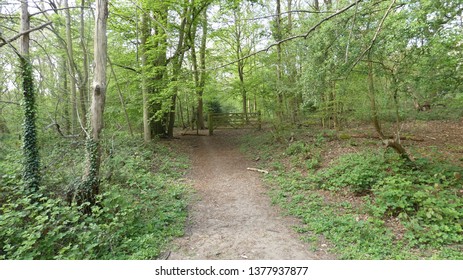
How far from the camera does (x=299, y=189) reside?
5.90 meters

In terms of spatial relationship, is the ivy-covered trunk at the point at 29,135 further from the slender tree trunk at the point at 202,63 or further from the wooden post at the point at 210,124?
the wooden post at the point at 210,124

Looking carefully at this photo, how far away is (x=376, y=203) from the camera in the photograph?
4.56 metres

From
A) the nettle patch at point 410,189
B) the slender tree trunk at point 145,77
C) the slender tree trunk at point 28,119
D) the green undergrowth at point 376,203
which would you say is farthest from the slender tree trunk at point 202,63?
the nettle patch at point 410,189

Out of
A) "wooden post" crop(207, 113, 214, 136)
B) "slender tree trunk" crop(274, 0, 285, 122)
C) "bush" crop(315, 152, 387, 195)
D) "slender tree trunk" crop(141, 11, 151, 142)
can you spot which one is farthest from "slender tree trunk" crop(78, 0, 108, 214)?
"wooden post" crop(207, 113, 214, 136)

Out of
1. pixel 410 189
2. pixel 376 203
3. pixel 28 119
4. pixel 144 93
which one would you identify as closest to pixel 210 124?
pixel 144 93

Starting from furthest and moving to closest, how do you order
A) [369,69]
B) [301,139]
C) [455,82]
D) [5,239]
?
[301,139] < [369,69] < [455,82] < [5,239]

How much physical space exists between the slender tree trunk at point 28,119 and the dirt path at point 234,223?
10.8 ft

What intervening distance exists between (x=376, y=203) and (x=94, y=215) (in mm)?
5210

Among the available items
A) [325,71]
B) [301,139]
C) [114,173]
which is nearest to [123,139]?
[114,173]

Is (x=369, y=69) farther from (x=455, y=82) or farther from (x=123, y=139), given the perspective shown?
(x=123, y=139)

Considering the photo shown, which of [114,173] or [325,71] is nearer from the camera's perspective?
[325,71]

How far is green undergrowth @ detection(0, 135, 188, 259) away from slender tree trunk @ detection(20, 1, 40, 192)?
0.55 ft

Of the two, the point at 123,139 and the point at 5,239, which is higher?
the point at 123,139

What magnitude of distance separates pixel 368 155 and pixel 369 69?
7.70 ft
